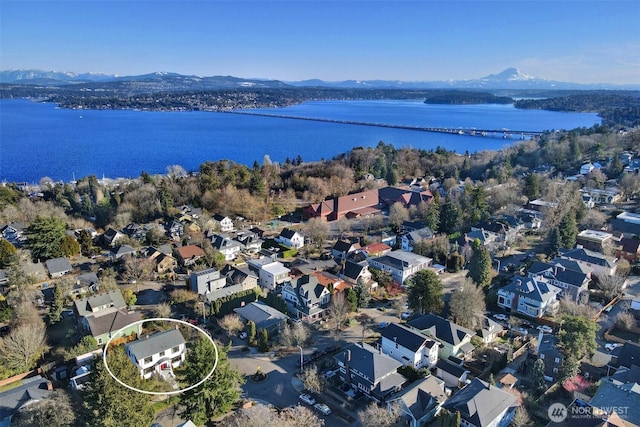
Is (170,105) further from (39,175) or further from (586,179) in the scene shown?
(586,179)

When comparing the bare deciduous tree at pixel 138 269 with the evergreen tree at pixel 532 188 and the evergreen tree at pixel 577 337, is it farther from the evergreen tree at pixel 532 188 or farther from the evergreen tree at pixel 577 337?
the evergreen tree at pixel 532 188

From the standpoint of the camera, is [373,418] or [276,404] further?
[276,404]

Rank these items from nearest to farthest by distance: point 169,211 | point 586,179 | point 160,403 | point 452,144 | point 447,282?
point 160,403, point 447,282, point 169,211, point 586,179, point 452,144

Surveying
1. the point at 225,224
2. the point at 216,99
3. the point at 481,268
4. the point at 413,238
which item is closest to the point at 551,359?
the point at 481,268

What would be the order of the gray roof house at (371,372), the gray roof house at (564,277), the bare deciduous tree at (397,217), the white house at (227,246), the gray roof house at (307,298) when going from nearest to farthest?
the gray roof house at (371,372) → the gray roof house at (307,298) → the gray roof house at (564,277) → the white house at (227,246) → the bare deciduous tree at (397,217)

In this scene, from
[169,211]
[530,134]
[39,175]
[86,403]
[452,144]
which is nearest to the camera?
[86,403]

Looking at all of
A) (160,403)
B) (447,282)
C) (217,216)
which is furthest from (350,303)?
(217,216)

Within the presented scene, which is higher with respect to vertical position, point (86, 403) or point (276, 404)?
point (86, 403)

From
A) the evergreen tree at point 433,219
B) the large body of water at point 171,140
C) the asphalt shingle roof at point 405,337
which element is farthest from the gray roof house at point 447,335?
the large body of water at point 171,140
